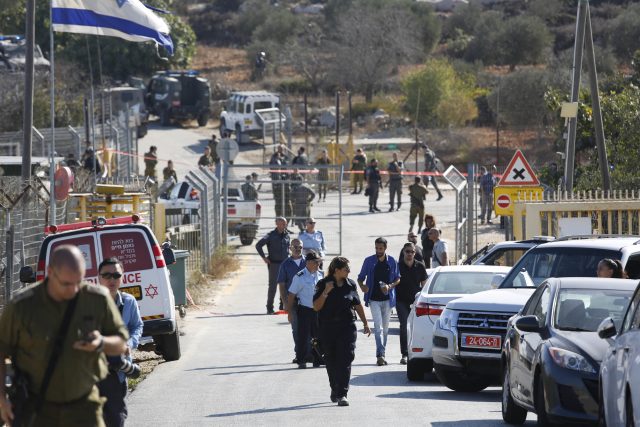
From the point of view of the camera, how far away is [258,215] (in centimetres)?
3544

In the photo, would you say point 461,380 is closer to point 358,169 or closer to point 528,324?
point 528,324

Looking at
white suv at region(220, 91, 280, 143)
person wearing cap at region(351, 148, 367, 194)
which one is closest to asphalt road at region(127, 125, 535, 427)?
person wearing cap at region(351, 148, 367, 194)

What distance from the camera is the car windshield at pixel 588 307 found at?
1123cm

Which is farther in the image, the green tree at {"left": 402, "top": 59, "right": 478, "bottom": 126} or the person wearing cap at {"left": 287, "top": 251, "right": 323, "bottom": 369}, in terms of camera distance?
the green tree at {"left": 402, "top": 59, "right": 478, "bottom": 126}

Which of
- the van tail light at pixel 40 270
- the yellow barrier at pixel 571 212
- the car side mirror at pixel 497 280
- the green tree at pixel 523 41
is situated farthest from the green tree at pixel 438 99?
the van tail light at pixel 40 270

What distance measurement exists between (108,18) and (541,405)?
14.2 m

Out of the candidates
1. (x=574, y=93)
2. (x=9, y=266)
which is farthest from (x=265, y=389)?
A: (x=574, y=93)

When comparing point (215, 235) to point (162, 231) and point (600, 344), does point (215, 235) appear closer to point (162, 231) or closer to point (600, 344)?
point (162, 231)

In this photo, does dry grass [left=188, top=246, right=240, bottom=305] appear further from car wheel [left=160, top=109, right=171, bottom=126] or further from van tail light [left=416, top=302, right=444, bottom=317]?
car wheel [left=160, top=109, right=171, bottom=126]

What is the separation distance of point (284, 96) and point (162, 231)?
159 feet

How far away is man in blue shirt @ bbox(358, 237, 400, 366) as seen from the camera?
1772cm

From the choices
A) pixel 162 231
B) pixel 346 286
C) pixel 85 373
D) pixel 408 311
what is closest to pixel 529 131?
pixel 162 231

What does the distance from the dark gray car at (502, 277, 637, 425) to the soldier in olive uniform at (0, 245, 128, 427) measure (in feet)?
13.9

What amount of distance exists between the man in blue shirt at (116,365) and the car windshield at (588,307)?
11.2 ft
